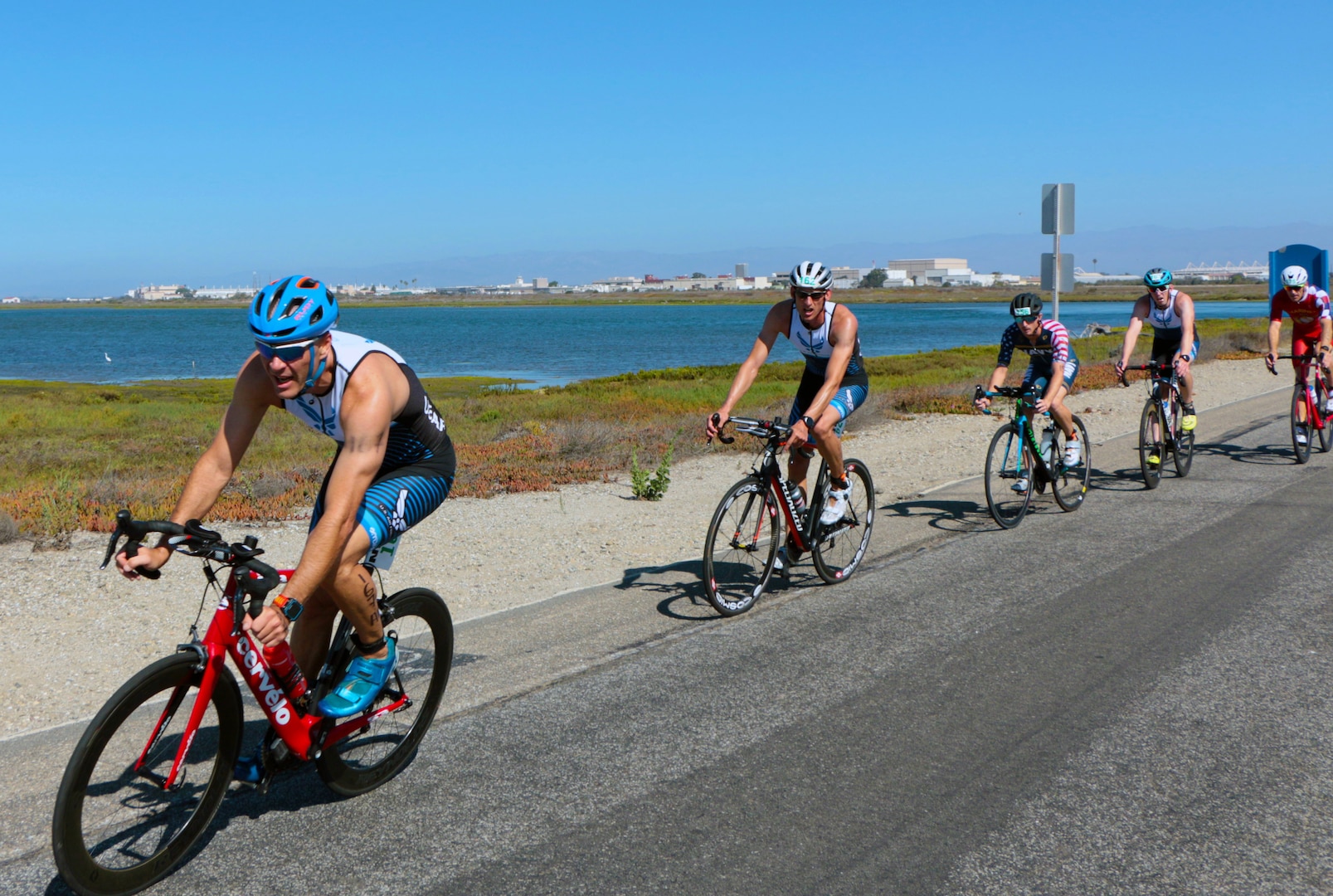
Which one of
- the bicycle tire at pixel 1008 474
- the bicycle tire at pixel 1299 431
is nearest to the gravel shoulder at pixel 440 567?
the bicycle tire at pixel 1008 474

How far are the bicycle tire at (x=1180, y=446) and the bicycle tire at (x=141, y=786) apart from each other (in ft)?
35.3

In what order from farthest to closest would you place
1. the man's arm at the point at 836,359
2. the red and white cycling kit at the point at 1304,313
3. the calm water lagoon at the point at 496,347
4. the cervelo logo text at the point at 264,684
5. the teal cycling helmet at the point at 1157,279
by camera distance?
the calm water lagoon at the point at 496,347
the red and white cycling kit at the point at 1304,313
the teal cycling helmet at the point at 1157,279
the man's arm at the point at 836,359
the cervelo logo text at the point at 264,684

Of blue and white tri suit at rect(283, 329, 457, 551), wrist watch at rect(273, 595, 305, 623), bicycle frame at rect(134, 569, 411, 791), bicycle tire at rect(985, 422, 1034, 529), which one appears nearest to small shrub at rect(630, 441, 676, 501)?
bicycle tire at rect(985, 422, 1034, 529)

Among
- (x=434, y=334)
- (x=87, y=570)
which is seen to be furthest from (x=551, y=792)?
(x=434, y=334)

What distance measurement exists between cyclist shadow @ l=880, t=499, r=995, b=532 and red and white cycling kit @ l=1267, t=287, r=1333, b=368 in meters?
4.85

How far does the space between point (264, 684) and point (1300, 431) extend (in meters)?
12.9

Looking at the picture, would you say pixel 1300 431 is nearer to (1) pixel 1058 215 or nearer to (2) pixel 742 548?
(1) pixel 1058 215

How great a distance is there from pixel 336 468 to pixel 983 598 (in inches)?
191

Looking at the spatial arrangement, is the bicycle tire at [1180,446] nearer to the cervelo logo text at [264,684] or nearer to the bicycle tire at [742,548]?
the bicycle tire at [742,548]

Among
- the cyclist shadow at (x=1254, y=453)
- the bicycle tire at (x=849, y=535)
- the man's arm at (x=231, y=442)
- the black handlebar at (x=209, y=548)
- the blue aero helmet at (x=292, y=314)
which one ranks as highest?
the blue aero helmet at (x=292, y=314)

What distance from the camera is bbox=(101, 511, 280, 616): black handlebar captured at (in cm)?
339

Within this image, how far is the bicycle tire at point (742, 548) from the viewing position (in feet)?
22.2

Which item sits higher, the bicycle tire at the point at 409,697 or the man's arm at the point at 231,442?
the man's arm at the point at 231,442

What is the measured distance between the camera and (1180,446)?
38.9 feet
